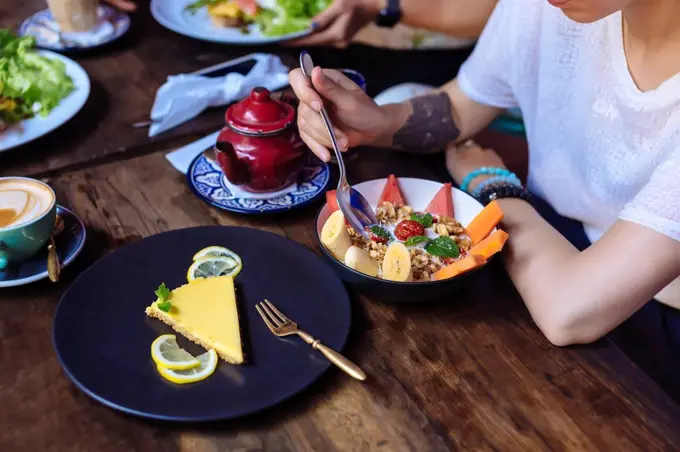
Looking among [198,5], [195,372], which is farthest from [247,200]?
[198,5]

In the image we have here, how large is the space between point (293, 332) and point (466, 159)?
2.01 ft

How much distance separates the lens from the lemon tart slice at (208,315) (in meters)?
0.82

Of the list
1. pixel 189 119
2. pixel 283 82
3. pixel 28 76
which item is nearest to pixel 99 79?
pixel 28 76

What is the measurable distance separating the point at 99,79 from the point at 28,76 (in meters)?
0.19

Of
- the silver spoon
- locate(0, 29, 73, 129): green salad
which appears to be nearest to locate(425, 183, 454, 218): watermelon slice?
the silver spoon

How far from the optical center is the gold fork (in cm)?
80

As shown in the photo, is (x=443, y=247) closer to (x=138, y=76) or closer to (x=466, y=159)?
(x=466, y=159)

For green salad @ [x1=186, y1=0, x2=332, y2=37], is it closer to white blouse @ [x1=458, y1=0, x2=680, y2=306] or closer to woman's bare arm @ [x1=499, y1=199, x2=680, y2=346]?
white blouse @ [x1=458, y1=0, x2=680, y2=306]

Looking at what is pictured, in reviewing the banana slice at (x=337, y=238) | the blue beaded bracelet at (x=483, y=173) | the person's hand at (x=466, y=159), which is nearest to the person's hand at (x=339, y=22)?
the person's hand at (x=466, y=159)

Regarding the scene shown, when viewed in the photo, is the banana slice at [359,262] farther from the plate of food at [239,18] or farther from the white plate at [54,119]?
the plate of food at [239,18]

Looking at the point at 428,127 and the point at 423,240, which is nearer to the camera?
the point at 423,240

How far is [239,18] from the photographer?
1.73 meters

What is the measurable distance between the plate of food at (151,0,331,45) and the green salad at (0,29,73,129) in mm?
355

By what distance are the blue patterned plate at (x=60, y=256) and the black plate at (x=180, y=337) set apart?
6 cm
